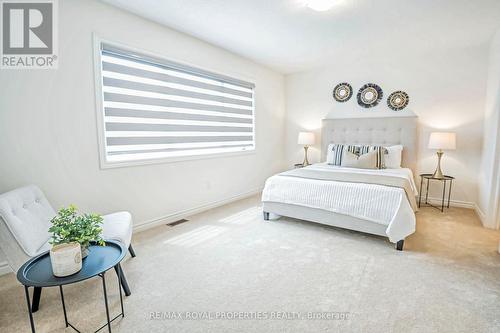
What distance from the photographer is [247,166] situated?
4828 millimetres

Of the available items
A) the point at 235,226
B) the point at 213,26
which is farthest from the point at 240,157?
the point at 213,26

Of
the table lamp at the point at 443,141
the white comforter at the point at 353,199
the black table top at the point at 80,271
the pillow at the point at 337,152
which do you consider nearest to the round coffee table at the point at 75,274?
the black table top at the point at 80,271

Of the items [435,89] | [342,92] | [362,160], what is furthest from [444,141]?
[342,92]

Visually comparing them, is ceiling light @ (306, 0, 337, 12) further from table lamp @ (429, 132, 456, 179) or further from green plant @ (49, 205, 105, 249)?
green plant @ (49, 205, 105, 249)

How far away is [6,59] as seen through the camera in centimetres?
217

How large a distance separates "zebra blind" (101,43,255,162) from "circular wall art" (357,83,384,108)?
2.10m

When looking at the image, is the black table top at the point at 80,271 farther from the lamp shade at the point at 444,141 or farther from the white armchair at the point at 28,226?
the lamp shade at the point at 444,141

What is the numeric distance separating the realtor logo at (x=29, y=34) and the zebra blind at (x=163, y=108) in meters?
0.46

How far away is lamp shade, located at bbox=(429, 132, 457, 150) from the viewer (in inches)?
145

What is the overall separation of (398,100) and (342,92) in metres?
0.96

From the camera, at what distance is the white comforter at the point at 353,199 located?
102 inches

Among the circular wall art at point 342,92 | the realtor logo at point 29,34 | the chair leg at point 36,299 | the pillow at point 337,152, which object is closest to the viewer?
the chair leg at point 36,299

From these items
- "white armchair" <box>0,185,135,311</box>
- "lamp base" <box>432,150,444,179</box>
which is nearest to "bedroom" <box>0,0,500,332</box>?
"white armchair" <box>0,185,135,311</box>

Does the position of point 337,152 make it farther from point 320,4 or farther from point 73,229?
point 73,229
